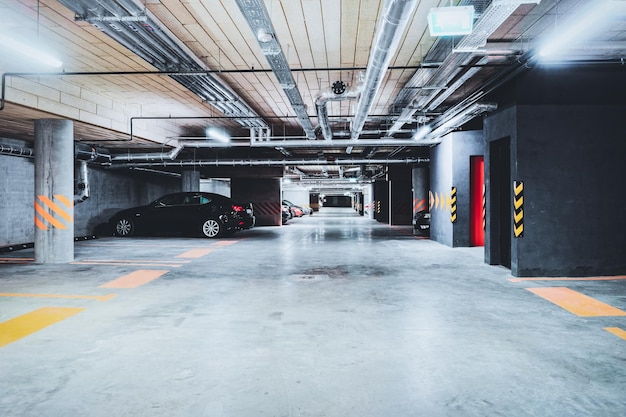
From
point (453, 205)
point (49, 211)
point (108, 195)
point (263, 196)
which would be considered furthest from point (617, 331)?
point (263, 196)

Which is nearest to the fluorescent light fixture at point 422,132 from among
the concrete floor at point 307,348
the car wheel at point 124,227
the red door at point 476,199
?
the red door at point 476,199

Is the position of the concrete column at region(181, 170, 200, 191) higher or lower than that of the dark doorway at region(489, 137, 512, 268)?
higher

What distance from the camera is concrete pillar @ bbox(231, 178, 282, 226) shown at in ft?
64.4

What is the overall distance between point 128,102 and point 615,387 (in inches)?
390

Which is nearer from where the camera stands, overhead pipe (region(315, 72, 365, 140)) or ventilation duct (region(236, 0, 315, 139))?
ventilation duct (region(236, 0, 315, 139))

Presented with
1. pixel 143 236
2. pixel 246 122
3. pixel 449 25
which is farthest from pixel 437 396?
pixel 143 236

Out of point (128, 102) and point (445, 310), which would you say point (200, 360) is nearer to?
point (445, 310)

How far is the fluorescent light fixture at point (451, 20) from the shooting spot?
369 cm

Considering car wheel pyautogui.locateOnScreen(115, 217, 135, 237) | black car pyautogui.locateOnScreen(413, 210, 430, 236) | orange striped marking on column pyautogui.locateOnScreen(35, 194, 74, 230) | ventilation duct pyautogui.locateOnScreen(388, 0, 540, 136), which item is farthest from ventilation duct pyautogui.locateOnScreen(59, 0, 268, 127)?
black car pyautogui.locateOnScreen(413, 210, 430, 236)

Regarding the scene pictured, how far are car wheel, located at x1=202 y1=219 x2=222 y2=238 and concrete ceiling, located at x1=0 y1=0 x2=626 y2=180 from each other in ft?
13.2

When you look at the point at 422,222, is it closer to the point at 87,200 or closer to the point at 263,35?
the point at 263,35

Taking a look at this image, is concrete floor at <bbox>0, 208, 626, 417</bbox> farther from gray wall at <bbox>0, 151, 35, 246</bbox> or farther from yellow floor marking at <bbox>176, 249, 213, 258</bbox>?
gray wall at <bbox>0, 151, 35, 246</bbox>

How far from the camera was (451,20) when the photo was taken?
3.77m

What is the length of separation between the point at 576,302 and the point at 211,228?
10.6 meters
